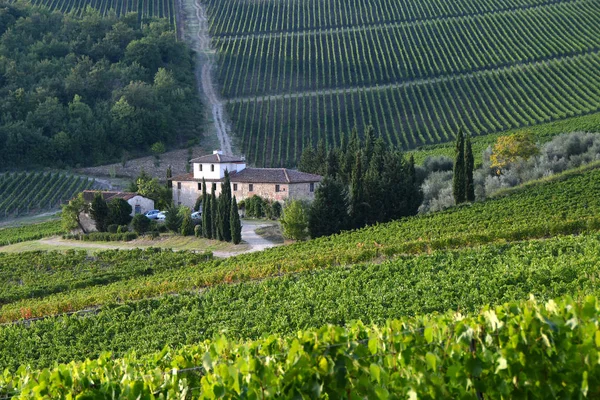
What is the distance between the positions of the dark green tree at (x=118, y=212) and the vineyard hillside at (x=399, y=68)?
20903 mm

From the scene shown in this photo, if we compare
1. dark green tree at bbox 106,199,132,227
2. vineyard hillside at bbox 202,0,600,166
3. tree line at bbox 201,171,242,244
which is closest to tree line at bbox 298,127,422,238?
tree line at bbox 201,171,242,244

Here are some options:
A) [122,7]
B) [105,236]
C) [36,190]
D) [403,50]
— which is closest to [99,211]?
[105,236]

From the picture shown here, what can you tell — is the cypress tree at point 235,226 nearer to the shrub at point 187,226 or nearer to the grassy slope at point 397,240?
the shrub at point 187,226

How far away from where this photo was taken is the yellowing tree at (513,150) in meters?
48.0

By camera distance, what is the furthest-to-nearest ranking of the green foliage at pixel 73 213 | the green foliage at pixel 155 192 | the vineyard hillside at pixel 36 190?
the vineyard hillside at pixel 36 190 < the green foliage at pixel 155 192 < the green foliage at pixel 73 213

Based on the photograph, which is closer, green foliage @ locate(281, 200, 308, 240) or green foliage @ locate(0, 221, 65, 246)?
green foliage @ locate(281, 200, 308, 240)

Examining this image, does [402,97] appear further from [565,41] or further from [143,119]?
[143,119]

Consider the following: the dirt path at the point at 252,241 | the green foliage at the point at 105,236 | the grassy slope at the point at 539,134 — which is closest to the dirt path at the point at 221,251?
the dirt path at the point at 252,241

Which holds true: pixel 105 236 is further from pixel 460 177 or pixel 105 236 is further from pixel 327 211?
pixel 460 177

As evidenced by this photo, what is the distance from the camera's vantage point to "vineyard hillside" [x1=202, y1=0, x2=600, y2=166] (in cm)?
7550

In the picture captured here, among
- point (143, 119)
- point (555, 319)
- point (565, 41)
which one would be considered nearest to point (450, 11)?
point (565, 41)

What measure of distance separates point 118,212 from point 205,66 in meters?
45.1

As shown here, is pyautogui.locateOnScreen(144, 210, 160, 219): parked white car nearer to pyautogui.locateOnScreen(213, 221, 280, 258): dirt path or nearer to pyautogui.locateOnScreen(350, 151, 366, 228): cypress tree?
pyautogui.locateOnScreen(213, 221, 280, 258): dirt path

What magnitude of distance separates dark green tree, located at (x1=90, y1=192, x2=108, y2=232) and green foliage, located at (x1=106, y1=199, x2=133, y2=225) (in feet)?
0.82
